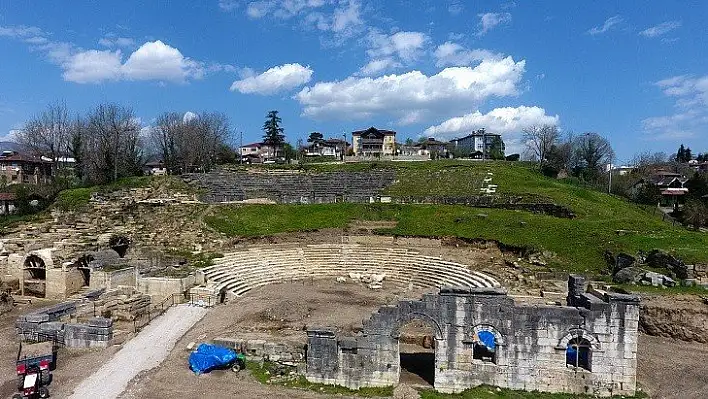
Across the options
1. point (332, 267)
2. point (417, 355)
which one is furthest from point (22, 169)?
point (417, 355)

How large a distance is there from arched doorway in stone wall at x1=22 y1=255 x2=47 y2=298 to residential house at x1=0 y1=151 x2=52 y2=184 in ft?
150

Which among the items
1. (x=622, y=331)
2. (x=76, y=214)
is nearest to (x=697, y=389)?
(x=622, y=331)

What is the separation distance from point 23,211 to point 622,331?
54139 millimetres

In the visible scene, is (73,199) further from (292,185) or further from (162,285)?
(162,285)

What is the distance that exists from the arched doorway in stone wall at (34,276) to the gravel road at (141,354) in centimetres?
994

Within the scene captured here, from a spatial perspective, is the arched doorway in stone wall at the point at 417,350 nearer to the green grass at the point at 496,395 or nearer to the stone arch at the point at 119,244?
the green grass at the point at 496,395

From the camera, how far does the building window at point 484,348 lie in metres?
16.0

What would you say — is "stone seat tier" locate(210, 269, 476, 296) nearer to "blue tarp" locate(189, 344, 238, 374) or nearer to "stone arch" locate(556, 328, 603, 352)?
"blue tarp" locate(189, 344, 238, 374)

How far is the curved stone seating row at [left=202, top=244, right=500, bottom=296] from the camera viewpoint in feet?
94.6

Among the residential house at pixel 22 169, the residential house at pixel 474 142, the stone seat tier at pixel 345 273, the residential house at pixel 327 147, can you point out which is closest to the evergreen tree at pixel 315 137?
the residential house at pixel 327 147

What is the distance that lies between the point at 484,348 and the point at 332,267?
1739 cm

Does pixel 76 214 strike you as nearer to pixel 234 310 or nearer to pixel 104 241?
pixel 104 241

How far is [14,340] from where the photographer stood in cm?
1953

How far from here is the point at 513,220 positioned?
122 ft
